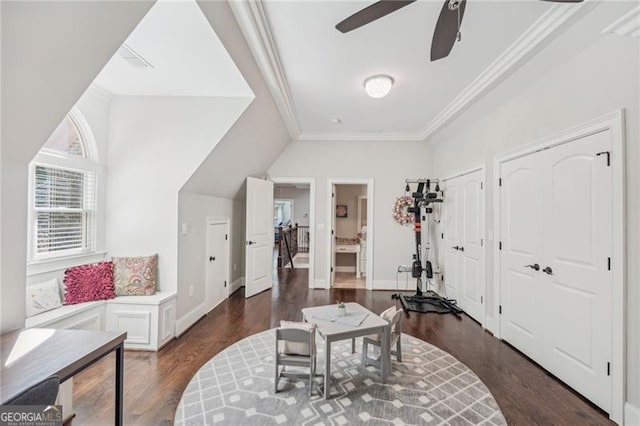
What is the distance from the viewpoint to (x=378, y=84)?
116 inches

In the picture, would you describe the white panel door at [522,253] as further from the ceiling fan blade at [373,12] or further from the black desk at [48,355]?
the black desk at [48,355]

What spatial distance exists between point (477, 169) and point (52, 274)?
4837 mm

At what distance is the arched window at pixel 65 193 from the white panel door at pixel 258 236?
2.07 meters

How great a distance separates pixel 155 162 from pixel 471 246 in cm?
413

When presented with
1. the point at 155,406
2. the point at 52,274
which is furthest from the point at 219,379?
the point at 52,274

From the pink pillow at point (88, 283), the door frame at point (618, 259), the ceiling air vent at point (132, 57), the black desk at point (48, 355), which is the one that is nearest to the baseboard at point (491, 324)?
the door frame at point (618, 259)

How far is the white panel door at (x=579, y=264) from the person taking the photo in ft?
6.32

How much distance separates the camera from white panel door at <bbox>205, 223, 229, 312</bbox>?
150 inches

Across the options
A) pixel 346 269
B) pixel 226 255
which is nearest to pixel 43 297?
pixel 226 255

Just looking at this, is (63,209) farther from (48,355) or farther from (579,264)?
(579,264)

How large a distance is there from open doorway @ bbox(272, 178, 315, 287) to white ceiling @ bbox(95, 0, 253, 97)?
13.8 feet

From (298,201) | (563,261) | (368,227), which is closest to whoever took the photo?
(563,261)

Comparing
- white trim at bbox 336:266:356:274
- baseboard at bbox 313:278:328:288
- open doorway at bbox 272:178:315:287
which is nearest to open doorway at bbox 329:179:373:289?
white trim at bbox 336:266:356:274

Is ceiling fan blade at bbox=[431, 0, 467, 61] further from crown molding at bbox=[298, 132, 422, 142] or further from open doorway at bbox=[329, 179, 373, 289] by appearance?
open doorway at bbox=[329, 179, 373, 289]
